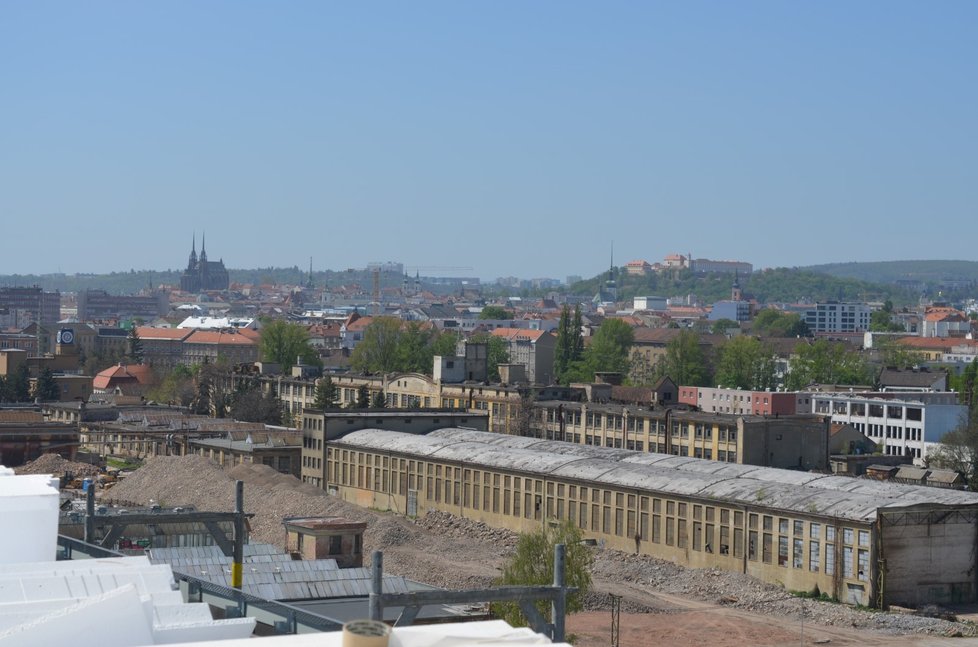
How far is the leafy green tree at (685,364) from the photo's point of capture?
111438 millimetres

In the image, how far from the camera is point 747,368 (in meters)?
106

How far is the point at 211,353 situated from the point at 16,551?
143m

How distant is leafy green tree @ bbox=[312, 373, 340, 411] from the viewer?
81750 mm

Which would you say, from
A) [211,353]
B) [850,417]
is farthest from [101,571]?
[211,353]

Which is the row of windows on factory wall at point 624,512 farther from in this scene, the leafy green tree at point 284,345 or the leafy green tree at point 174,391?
the leafy green tree at point 284,345

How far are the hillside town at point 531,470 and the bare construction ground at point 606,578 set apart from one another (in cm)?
15

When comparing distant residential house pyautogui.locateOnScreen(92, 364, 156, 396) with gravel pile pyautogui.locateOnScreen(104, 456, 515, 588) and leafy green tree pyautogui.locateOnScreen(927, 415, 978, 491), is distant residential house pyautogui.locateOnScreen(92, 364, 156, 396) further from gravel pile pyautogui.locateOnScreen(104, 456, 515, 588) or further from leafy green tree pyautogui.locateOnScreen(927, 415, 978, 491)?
leafy green tree pyautogui.locateOnScreen(927, 415, 978, 491)

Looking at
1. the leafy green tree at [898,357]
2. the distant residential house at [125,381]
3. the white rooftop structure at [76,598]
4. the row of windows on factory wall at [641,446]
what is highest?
the white rooftop structure at [76,598]

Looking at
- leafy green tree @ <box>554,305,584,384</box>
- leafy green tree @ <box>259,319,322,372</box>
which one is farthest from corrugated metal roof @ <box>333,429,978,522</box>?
leafy green tree @ <box>554,305,584,384</box>

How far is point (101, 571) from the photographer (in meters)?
12.8

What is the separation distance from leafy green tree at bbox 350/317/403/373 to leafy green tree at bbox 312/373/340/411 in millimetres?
25693

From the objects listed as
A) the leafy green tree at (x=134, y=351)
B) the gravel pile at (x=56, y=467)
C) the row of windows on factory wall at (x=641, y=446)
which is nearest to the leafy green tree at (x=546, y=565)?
the row of windows on factory wall at (x=641, y=446)

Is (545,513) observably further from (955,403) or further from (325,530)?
(955,403)

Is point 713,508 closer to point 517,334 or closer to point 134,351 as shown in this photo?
point 134,351
